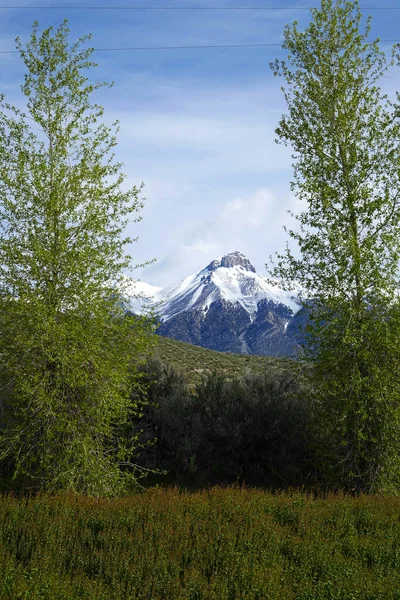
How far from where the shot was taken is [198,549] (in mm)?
6266

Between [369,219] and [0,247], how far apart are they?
21.0 feet

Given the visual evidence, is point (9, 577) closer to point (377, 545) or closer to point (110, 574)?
point (110, 574)

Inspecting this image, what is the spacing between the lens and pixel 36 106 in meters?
10.1

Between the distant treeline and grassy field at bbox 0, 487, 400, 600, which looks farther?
the distant treeline

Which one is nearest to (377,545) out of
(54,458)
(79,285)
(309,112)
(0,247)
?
(54,458)

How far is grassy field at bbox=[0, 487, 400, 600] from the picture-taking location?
17.6ft

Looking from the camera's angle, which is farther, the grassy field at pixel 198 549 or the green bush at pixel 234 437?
the green bush at pixel 234 437

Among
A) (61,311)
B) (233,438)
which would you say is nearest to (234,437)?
(233,438)

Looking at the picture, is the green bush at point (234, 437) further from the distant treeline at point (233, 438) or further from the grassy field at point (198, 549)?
the grassy field at point (198, 549)

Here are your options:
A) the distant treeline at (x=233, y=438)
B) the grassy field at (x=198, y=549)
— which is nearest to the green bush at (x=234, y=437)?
the distant treeline at (x=233, y=438)

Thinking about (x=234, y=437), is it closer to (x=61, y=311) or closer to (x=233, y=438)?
(x=233, y=438)

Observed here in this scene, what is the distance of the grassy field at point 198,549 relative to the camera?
5.37 m

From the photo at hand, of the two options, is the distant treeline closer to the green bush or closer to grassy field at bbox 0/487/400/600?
the green bush

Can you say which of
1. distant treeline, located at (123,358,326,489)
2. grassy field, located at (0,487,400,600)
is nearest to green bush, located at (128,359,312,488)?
distant treeline, located at (123,358,326,489)
